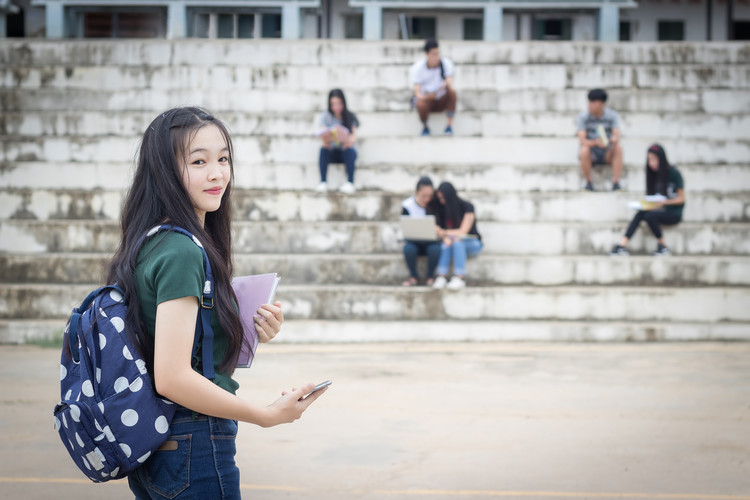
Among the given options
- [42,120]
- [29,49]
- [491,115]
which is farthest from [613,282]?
[29,49]

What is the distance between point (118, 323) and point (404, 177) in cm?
886

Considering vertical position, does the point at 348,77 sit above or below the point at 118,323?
above

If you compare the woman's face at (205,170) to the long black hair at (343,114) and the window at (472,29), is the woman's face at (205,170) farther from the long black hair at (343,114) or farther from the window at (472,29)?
the window at (472,29)

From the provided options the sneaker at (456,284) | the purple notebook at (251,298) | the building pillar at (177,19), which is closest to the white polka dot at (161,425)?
the purple notebook at (251,298)

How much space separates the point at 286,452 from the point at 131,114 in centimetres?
795

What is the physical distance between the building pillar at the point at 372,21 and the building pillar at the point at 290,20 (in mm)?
1299

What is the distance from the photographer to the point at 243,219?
1010 cm

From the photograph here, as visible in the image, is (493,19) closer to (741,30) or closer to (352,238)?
(352,238)

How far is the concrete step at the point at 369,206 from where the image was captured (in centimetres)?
1003

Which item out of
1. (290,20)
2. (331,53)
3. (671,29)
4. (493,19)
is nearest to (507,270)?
(331,53)

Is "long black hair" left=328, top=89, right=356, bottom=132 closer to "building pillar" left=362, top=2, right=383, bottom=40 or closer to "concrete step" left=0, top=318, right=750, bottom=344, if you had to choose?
"concrete step" left=0, top=318, right=750, bottom=344

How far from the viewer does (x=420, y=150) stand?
36.6 ft

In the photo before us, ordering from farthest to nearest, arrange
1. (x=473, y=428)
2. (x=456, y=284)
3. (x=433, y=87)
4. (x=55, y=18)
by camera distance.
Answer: (x=55, y=18)
(x=433, y=87)
(x=456, y=284)
(x=473, y=428)

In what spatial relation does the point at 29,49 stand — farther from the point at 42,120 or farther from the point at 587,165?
the point at 587,165
